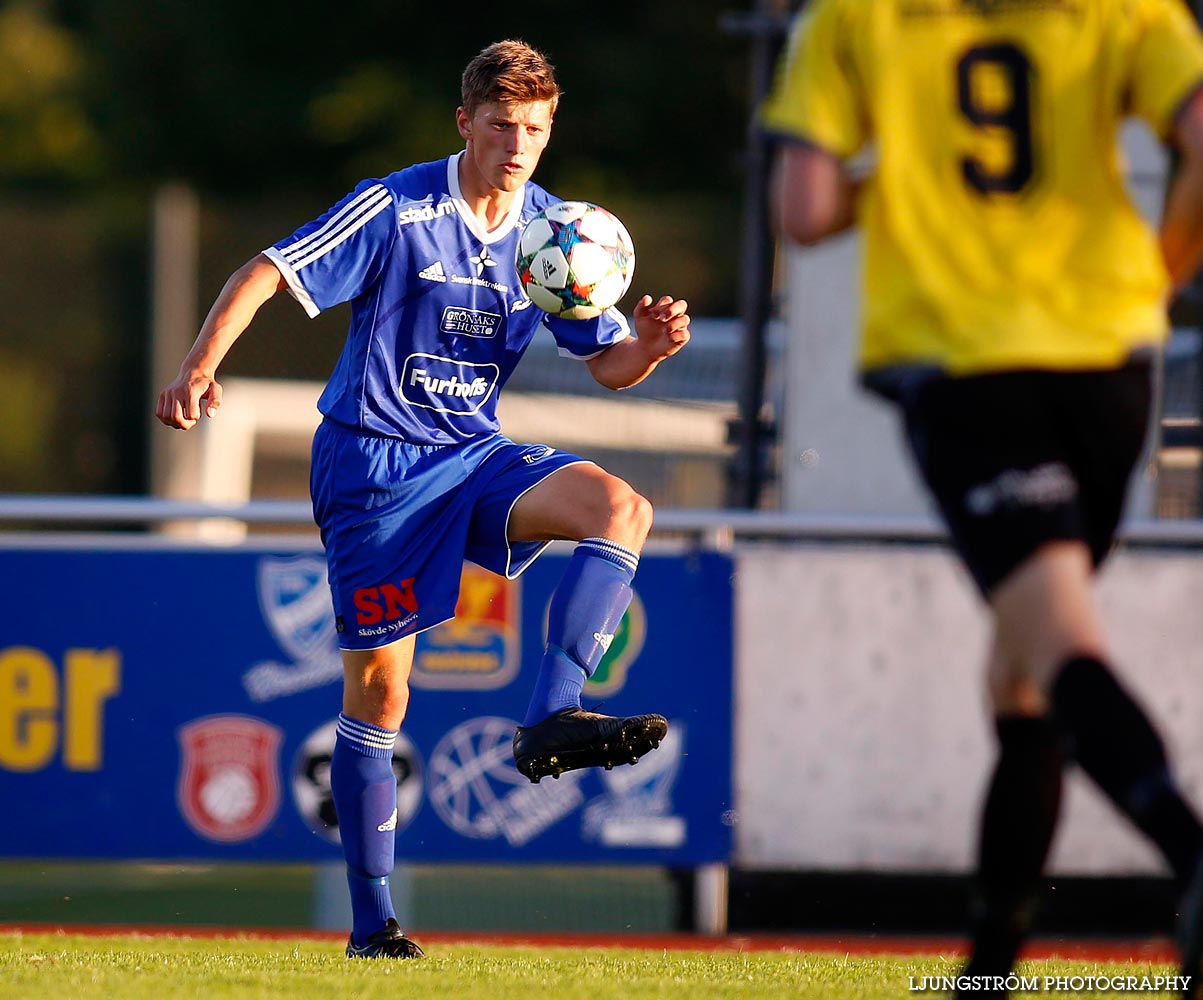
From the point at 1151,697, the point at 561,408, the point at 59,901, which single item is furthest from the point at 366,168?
the point at 1151,697

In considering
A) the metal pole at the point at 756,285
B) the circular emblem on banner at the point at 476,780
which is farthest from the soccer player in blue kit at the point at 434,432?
the metal pole at the point at 756,285

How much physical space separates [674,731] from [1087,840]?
A: 152cm

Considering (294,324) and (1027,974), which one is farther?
(294,324)

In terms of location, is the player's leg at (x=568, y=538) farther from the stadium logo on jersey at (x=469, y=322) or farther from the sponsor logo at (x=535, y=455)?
the stadium logo on jersey at (x=469, y=322)

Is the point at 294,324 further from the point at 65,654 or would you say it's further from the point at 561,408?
the point at 65,654

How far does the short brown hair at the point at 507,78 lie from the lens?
470 cm

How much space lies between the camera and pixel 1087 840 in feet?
22.4

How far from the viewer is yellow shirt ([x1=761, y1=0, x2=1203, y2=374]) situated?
2988mm

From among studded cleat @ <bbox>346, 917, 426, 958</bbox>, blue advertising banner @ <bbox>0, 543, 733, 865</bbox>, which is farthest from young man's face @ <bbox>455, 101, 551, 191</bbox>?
blue advertising banner @ <bbox>0, 543, 733, 865</bbox>

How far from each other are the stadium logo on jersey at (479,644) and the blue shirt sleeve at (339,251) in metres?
2.21

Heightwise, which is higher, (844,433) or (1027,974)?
(844,433)

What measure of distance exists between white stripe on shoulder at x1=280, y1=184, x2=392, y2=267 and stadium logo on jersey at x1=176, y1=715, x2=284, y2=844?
2.58 metres

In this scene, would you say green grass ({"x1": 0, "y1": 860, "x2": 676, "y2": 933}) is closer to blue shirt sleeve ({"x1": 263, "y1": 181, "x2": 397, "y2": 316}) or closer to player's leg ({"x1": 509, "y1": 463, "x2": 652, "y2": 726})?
player's leg ({"x1": 509, "y1": 463, "x2": 652, "y2": 726})

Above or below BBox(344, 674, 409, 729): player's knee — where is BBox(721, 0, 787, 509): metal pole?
above
